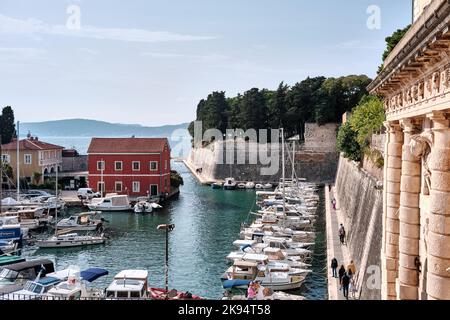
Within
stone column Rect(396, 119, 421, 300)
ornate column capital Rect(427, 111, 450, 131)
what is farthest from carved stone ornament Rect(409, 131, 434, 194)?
ornate column capital Rect(427, 111, 450, 131)

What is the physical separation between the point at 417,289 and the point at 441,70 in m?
3.16

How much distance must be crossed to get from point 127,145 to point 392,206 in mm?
32518

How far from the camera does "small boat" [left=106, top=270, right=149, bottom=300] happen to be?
49.2 ft

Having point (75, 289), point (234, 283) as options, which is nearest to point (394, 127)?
point (234, 283)

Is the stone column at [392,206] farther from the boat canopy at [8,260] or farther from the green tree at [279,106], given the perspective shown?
the green tree at [279,106]

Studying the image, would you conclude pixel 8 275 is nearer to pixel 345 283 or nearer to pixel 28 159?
pixel 345 283

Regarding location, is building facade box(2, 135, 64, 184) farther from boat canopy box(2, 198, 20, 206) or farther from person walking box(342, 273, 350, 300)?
person walking box(342, 273, 350, 300)

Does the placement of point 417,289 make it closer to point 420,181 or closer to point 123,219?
point 420,181

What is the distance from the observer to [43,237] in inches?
1033

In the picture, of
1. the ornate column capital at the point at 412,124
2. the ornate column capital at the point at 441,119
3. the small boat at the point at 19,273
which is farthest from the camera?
the small boat at the point at 19,273

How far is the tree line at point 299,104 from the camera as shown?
54312 millimetres

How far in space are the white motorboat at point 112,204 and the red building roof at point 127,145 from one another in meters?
4.93

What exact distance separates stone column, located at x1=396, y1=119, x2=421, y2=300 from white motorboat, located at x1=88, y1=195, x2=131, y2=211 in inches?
1129

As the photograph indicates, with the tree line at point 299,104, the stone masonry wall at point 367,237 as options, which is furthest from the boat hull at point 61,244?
the tree line at point 299,104
